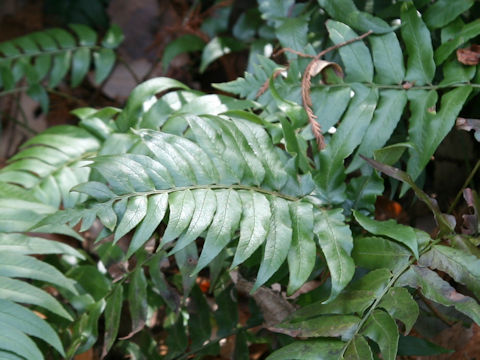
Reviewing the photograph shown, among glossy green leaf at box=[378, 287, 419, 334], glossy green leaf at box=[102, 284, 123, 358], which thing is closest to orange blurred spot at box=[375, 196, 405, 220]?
glossy green leaf at box=[378, 287, 419, 334]

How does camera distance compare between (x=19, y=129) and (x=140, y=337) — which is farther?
(x=19, y=129)

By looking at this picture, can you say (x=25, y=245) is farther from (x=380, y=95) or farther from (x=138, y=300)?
(x=380, y=95)

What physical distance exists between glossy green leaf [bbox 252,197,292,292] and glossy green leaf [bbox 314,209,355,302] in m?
0.07

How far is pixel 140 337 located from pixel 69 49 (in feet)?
4.31

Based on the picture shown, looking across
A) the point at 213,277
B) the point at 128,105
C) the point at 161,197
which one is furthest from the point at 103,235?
the point at 128,105

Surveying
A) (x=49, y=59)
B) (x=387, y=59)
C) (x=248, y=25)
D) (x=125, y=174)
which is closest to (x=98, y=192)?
(x=125, y=174)

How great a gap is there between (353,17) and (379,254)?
28.6 inches

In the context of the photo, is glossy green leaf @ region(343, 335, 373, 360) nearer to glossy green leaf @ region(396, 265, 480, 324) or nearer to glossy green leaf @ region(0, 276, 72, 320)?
glossy green leaf @ region(396, 265, 480, 324)

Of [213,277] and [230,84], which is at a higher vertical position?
[230,84]

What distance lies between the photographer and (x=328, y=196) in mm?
1487

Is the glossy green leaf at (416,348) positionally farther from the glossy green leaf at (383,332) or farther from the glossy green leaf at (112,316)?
the glossy green leaf at (112,316)

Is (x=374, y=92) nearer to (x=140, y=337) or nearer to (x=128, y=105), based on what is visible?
(x=128, y=105)

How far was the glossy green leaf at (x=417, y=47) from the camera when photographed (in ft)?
5.38

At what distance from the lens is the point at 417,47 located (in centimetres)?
166
